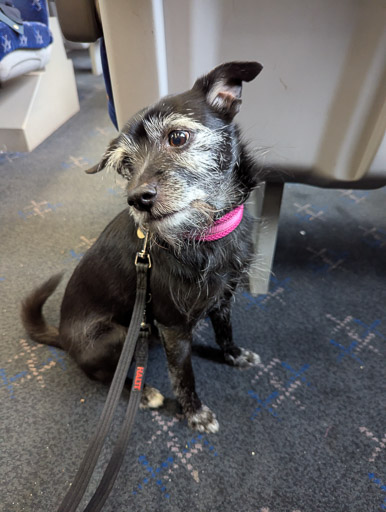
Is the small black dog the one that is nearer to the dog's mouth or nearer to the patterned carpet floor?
the dog's mouth

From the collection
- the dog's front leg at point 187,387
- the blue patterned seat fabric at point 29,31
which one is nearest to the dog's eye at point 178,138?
the dog's front leg at point 187,387

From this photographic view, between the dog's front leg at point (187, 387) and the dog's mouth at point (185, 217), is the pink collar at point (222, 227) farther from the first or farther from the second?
the dog's front leg at point (187, 387)

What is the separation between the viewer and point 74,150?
8.03 feet

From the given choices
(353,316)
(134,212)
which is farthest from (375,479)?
(134,212)

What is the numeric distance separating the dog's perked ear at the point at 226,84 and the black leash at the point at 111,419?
1.21 feet

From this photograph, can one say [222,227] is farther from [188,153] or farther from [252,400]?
[252,400]

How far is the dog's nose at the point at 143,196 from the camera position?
671mm

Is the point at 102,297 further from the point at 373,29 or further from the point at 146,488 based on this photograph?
the point at 373,29

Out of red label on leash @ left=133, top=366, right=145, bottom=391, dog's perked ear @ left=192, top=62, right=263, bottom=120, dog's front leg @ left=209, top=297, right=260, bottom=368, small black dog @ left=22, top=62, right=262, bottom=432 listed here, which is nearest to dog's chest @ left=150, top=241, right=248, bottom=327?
small black dog @ left=22, top=62, right=262, bottom=432

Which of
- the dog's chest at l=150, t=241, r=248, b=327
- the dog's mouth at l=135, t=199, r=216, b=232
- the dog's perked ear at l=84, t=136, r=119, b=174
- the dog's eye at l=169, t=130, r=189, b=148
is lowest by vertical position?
the dog's chest at l=150, t=241, r=248, b=327

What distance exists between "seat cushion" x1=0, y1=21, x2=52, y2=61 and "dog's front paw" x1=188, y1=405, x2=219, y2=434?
2405 millimetres

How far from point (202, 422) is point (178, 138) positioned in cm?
81

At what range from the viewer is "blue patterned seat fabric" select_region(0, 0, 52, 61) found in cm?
211

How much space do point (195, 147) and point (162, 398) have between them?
31.0 inches
